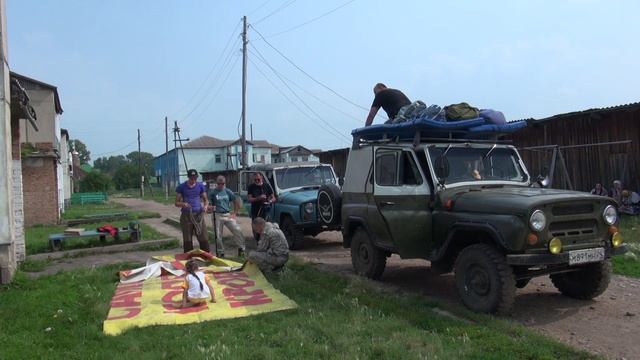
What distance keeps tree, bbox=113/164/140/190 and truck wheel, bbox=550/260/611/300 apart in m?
101

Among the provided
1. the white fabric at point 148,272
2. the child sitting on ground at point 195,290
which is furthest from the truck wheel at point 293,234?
the child sitting on ground at point 195,290

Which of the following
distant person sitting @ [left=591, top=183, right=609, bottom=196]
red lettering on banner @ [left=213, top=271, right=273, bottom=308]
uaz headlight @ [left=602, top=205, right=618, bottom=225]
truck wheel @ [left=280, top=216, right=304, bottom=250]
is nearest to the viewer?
uaz headlight @ [left=602, top=205, right=618, bottom=225]

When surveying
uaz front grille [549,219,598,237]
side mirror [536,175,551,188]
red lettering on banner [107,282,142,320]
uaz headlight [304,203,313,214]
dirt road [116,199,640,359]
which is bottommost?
dirt road [116,199,640,359]

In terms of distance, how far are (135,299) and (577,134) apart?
545 inches

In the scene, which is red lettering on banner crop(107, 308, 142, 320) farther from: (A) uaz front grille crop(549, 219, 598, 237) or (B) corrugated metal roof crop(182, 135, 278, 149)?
(B) corrugated metal roof crop(182, 135, 278, 149)

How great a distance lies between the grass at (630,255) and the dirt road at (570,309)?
0.46 metres

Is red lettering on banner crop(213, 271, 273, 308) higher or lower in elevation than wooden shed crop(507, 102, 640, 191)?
lower

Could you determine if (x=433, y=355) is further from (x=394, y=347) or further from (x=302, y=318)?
(x=302, y=318)

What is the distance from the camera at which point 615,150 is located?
1588cm

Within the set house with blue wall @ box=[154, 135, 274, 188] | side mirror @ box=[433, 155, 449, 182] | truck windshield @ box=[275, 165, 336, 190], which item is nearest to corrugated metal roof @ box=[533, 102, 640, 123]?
truck windshield @ box=[275, 165, 336, 190]

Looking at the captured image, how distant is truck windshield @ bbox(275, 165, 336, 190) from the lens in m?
14.5

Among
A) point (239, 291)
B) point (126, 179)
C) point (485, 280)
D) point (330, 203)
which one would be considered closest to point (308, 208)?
point (330, 203)

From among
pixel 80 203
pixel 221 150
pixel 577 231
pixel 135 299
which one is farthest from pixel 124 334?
pixel 221 150

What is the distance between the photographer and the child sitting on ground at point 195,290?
744 cm
